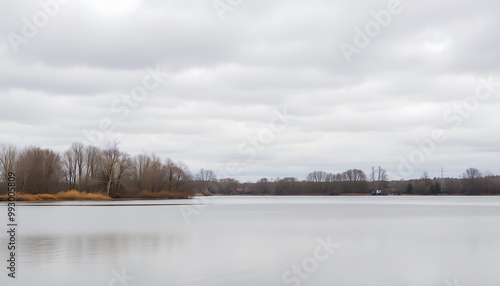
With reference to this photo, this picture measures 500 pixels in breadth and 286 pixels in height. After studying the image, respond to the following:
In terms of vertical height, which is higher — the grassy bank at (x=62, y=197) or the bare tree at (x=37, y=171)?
the bare tree at (x=37, y=171)

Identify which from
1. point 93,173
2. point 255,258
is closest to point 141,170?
point 93,173
